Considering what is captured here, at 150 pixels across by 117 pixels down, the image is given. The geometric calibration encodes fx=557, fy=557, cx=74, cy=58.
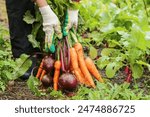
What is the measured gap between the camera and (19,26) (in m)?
4.30

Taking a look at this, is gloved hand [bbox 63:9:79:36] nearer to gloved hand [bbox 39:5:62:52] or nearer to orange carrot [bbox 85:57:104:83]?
gloved hand [bbox 39:5:62:52]

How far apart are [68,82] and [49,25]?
472 mm

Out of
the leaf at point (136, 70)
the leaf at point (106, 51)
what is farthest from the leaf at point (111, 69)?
the leaf at point (106, 51)

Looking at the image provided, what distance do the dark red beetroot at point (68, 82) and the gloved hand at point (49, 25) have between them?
30 cm

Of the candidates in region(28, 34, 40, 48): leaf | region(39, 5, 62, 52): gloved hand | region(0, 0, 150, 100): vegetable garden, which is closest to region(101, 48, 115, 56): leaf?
region(0, 0, 150, 100): vegetable garden

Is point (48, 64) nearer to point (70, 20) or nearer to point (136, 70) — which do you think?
point (70, 20)

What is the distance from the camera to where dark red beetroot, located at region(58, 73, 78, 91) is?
12.7 feet

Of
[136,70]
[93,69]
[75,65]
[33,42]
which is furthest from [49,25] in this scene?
[136,70]

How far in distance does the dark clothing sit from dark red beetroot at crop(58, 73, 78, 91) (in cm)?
58

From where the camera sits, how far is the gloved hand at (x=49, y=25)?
402cm

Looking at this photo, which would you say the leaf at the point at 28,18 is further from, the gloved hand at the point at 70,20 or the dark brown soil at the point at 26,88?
the dark brown soil at the point at 26,88

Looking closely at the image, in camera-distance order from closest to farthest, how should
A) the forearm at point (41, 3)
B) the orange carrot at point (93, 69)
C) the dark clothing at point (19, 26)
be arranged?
the forearm at point (41, 3) → the orange carrot at point (93, 69) → the dark clothing at point (19, 26)

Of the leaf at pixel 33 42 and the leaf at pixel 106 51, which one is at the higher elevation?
the leaf at pixel 33 42

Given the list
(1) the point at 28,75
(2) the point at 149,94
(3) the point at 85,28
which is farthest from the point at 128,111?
(3) the point at 85,28
